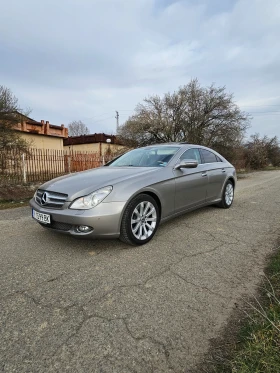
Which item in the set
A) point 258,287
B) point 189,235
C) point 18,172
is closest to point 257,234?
point 189,235

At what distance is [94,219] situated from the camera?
9.51 ft

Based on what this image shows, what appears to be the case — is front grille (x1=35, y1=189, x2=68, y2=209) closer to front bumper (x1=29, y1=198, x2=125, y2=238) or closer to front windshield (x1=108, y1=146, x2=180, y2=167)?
front bumper (x1=29, y1=198, x2=125, y2=238)

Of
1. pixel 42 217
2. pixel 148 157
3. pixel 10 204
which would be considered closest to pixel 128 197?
pixel 42 217

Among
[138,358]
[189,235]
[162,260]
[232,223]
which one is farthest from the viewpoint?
[232,223]

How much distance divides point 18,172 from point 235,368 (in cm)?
1007

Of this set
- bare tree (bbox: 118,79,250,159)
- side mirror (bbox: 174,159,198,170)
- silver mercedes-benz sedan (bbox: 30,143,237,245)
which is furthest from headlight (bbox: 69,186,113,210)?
bare tree (bbox: 118,79,250,159)

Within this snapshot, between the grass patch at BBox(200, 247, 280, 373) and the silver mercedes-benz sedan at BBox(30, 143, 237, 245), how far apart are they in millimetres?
1695

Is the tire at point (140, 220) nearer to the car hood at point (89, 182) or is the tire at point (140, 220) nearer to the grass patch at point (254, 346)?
the car hood at point (89, 182)

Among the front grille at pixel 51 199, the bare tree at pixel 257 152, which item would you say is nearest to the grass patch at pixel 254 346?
the front grille at pixel 51 199

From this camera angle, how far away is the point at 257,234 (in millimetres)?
3904

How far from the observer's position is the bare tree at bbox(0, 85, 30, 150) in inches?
395

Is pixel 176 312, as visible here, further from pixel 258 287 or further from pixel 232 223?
pixel 232 223

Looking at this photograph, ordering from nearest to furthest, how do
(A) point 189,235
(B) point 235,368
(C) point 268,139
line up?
(B) point 235,368
(A) point 189,235
(C) point 268,139

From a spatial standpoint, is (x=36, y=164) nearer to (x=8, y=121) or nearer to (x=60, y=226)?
(x=8, y=121)
